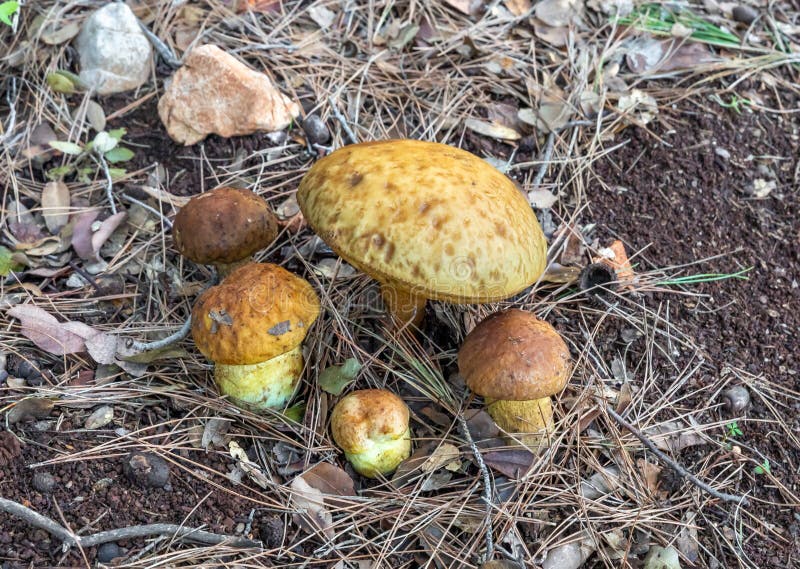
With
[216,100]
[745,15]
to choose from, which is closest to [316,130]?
[216,100]

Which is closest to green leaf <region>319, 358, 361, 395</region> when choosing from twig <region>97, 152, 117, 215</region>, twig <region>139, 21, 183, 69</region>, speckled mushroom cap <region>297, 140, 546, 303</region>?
speckled mushroom cap <region>297, 140, 546, 303</region>

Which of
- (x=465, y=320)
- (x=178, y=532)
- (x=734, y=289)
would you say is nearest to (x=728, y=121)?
(x=734, y=289)

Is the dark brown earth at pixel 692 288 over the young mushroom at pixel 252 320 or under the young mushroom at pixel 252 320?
under

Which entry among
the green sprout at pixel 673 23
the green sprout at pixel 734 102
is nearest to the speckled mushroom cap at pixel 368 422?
the green sprout at pixel 734 102

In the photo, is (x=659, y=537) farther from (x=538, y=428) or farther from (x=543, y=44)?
(x=543, y=44)

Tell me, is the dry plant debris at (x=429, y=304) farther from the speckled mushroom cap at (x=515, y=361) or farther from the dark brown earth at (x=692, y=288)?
the speckled mushroom cap at (x=515, y=361)

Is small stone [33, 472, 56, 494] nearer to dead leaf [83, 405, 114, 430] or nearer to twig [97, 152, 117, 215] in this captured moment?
dead leaf [83, 405, 114, 430]

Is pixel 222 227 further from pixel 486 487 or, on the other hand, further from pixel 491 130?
pixel 491 130
